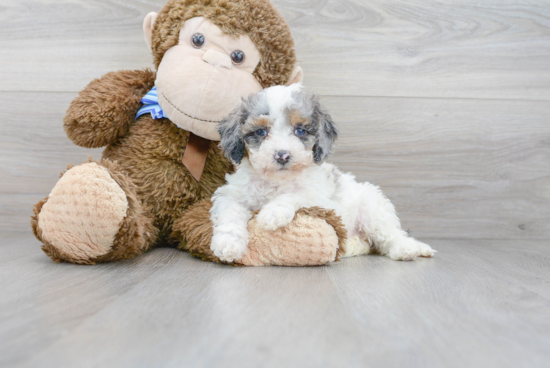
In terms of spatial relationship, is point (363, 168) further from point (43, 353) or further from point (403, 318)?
point (43, 353)

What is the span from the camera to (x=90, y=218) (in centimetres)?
147

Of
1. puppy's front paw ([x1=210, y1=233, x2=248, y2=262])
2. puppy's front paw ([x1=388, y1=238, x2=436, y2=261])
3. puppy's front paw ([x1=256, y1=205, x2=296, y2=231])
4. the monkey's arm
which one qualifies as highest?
the monkey's arm

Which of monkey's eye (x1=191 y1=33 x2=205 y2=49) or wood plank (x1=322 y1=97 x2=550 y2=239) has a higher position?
monkey's eye (x1=191 y1=33 x2=205 y2=49)

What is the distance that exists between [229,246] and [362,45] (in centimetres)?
148

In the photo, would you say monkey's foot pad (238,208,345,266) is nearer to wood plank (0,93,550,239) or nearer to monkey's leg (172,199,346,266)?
monkey's leg (172,199,346,266)

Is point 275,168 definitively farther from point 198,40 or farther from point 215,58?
point 198,40

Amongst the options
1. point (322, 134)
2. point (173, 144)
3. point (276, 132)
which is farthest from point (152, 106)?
point (322, 134)

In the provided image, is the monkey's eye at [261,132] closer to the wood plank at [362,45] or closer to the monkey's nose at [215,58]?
the monkey's nose at [215,58]

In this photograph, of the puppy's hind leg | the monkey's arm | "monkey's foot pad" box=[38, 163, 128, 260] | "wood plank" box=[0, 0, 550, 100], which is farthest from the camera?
"wood plank" box=[0, 0, 550, 100]

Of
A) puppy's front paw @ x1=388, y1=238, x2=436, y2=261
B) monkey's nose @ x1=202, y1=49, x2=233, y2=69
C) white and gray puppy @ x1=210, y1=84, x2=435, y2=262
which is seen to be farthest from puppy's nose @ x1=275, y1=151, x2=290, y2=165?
puppy's front paw @ x1=388, y1=238, x2=436, y2=261

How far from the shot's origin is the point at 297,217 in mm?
1615

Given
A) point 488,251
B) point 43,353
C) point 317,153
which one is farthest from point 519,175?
point 43,353

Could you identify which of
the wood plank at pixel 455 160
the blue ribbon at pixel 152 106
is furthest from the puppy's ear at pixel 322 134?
the wood plank at pixel 455 160

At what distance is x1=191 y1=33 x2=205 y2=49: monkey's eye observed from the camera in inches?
69.1
